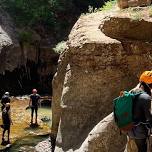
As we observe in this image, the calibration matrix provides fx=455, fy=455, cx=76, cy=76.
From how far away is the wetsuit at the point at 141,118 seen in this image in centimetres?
666

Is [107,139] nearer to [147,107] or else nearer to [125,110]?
[125,110]

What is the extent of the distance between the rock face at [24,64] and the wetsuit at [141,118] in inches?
770

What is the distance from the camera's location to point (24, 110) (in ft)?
68.9

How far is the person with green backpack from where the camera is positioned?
263 inches

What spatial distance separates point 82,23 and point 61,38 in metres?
15.6

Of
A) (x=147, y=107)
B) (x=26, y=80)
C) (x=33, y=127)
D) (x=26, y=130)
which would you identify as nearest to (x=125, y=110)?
(x=147, y=107)

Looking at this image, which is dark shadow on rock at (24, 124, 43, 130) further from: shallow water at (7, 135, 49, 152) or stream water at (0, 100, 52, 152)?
shallow water at (7, 135, 49, 152)

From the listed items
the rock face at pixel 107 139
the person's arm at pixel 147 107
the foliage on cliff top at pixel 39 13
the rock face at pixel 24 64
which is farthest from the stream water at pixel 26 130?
the person's arm at pixel 147 107

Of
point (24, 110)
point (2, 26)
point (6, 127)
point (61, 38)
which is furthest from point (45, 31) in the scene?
point (6, 127)

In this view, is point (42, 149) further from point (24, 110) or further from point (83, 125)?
point (24, 110)

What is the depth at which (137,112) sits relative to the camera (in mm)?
6777

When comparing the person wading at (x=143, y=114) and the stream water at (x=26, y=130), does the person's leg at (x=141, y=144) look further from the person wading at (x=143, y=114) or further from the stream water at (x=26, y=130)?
the stream water at (x=26, y=130)

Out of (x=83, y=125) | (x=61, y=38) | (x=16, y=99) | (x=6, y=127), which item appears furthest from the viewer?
(x=61, y=38)

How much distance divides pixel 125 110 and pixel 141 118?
0.27 m
